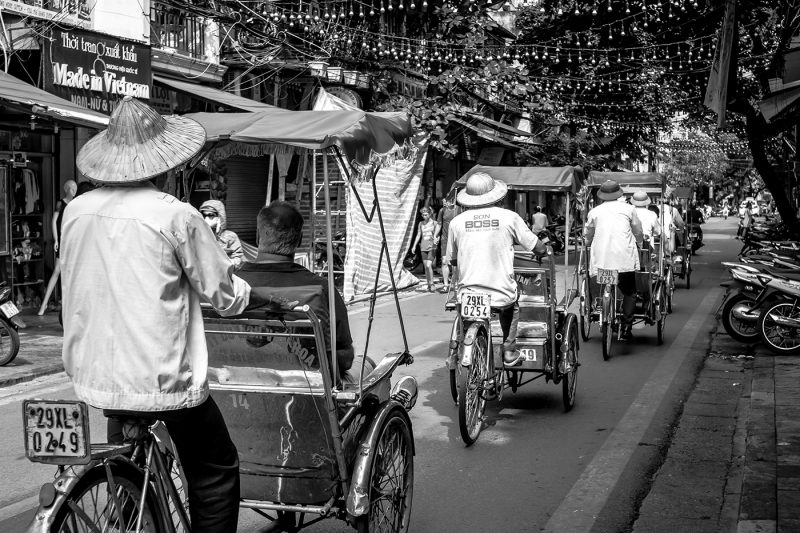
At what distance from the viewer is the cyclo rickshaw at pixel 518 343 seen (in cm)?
633

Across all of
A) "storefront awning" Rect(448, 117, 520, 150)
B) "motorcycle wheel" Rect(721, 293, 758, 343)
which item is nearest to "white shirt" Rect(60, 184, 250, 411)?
"motorcycle wheel" Rect(721, 293, 758, 343)

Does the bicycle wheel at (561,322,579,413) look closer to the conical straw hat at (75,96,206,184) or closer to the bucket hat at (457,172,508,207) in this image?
the bucket hat at (457,172,508,207)

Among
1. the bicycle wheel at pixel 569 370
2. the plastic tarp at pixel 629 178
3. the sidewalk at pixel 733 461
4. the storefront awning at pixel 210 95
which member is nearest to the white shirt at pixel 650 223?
the sidewalk at pixel 733 461

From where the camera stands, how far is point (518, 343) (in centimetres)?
726

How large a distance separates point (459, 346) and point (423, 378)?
7.94ft

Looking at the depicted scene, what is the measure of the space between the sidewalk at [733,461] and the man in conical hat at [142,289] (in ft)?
9.02

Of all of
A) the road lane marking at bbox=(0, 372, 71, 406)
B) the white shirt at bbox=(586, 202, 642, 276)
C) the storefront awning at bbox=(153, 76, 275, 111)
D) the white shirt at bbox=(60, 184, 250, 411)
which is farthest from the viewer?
the storefront awning at bbox=(153, 76, 275, 111)

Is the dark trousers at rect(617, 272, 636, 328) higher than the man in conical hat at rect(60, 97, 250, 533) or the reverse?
the reverse

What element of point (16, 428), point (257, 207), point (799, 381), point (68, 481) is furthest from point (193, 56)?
point (68, 481)

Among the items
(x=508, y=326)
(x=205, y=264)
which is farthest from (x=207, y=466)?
(x=508, y=326)

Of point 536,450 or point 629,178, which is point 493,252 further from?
point 629,178

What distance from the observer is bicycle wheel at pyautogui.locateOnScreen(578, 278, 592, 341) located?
419 inches

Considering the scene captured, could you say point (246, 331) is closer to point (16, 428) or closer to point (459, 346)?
point (459, 346)

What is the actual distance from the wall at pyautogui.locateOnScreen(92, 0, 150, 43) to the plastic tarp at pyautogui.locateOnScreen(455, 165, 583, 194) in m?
7.60
